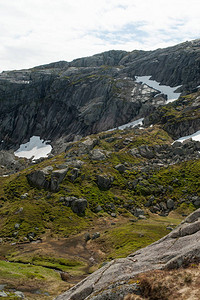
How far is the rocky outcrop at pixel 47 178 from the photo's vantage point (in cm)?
11493

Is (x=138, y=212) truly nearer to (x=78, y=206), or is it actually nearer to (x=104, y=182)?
(x=104, y=182)

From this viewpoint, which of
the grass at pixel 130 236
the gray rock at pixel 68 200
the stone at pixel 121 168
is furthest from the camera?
the stone at pixel 121 168

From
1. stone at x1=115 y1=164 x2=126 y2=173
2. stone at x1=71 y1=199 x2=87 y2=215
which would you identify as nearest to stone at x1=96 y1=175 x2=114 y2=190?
stone at x1=115 y1=164 x2=126 y2=173

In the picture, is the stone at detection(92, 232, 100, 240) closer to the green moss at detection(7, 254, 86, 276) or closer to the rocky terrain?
the rocky terrain

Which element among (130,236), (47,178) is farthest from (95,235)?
(47,178)

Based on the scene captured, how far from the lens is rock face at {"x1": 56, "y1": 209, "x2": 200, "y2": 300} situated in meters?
21.2

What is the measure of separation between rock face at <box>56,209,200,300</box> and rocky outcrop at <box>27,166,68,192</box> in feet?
286

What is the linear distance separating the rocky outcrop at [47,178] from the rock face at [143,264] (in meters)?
87.3

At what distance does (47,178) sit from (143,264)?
97614mm

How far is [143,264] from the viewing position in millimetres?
24875

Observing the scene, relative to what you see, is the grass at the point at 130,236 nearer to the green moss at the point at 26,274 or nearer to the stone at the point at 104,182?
the green moss at the point at 26,274

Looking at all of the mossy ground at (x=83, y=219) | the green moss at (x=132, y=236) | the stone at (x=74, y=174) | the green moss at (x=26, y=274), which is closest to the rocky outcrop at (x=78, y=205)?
the mossy ground at (x=83, y=219)

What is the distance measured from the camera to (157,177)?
430 ft

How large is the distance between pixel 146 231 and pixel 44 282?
44.5m
